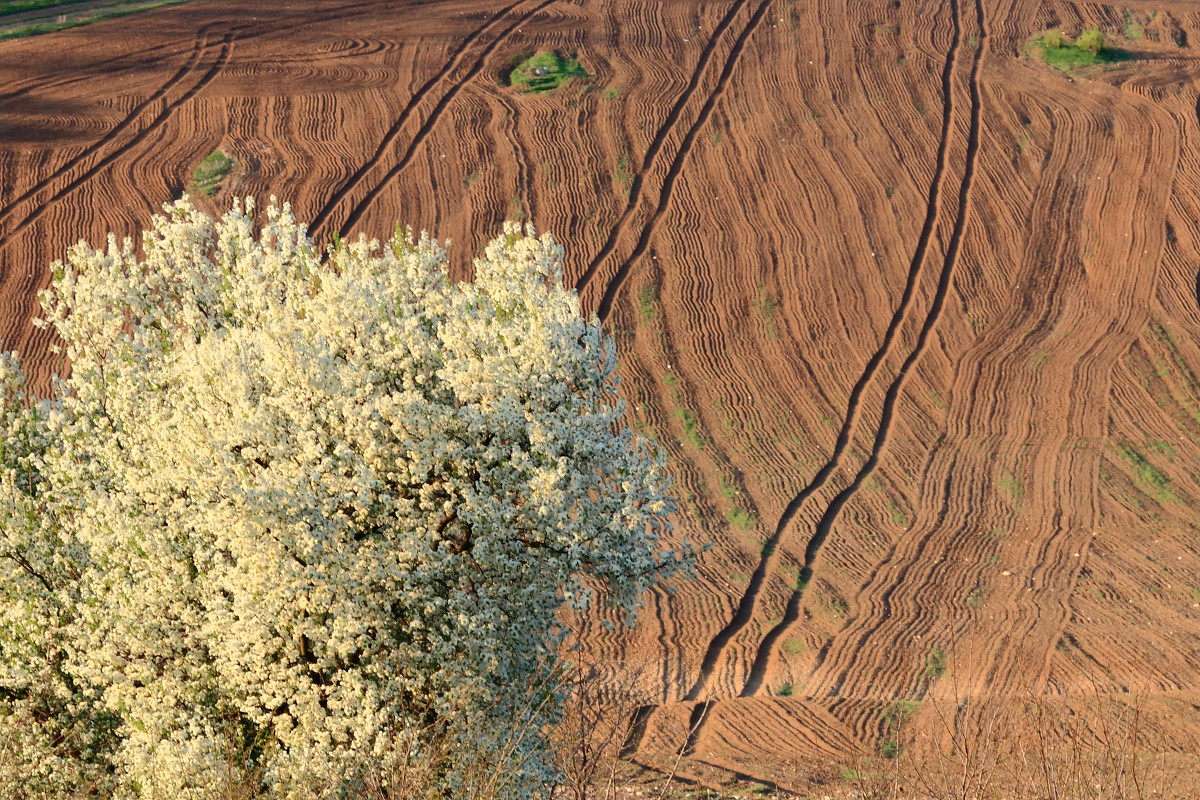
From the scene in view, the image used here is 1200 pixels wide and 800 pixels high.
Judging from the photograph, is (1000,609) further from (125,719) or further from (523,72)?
(523,72)

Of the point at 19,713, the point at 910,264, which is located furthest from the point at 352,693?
the point at 910,264

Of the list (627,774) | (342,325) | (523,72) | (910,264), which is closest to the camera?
(342,325)

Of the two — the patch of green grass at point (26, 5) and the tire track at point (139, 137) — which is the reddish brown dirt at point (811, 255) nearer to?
the tire track at point (139, 137)

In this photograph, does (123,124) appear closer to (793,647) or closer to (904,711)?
(793,647)

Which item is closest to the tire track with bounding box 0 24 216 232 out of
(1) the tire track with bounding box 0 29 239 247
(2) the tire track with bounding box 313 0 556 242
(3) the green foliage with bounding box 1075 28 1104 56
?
(1) the tire track with bounding box 0 29 239 247

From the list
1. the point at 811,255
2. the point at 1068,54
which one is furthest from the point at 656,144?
the point at 1068,54

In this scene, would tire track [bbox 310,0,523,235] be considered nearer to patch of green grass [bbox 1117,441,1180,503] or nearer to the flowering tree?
the flowering tree
